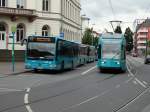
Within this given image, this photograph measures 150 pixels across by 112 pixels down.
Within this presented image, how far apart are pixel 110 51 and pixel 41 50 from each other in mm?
5820

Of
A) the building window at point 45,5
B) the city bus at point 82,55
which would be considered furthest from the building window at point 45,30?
the city bus at point 82,55

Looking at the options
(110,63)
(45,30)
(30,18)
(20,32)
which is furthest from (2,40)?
(110,63)

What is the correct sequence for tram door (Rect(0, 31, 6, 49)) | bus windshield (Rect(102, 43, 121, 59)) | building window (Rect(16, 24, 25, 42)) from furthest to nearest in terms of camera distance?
1. building window (Rect(16, 24, 25, 42))
2. tram door (Rect(0, 31, 6, 49))
3. bus windshield (Rect(102, 43, 121, 59))

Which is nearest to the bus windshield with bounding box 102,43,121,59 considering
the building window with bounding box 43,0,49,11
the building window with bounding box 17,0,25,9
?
the building window with bounding box 17,0,25,9

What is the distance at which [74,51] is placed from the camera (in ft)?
139

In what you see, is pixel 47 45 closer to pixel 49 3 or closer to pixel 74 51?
pixel 74 51

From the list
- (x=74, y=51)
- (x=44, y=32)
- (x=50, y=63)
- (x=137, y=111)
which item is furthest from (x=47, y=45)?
(x=44, y=32)

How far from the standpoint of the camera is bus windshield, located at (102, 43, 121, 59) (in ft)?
116

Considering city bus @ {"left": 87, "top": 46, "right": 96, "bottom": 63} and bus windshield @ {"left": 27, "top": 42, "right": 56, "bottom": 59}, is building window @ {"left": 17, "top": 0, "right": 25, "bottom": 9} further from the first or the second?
bus windshield @ {"left": 27, "top": 42, "right": 56, "bottom": 59}

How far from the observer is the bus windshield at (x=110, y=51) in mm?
35312

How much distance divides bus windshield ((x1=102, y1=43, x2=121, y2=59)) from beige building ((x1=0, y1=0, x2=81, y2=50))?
20.6 metres

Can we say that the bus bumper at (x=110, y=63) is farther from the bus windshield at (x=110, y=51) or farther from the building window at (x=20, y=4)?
the building window at (x=20, y=4)

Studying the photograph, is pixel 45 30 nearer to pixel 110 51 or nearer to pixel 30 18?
pixel 30 18

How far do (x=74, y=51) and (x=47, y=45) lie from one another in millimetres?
9461
